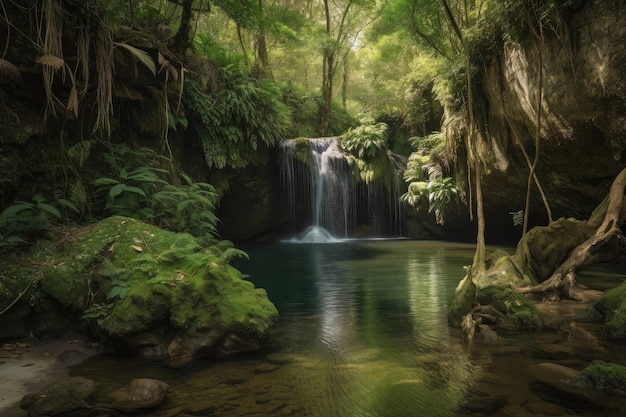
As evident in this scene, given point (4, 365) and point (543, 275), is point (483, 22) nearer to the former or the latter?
point (543, 275)

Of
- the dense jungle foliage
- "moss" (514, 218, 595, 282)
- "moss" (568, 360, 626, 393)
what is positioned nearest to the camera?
"moss" (568, 360, 626, 393)

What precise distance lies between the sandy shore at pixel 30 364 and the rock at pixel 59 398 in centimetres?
8

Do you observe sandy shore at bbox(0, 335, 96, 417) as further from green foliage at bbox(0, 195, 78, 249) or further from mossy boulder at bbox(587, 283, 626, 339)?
mossy boulder at bbox(587, 283, 626, 339)

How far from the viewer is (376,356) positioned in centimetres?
381

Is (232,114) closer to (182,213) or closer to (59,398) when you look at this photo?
(182,213)

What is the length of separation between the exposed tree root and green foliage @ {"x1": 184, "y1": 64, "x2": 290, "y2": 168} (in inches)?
322

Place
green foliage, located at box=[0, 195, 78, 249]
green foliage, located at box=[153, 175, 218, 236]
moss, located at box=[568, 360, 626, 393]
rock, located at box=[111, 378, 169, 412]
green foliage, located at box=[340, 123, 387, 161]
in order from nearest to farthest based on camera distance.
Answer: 1. rock, located at box=[111, 378, 169, 412]
2. moss, located at box=[568, 360, 626, 393]
3. green foliage, located at box=[0, 195, 78, 249]
4. green foliage, located at box=[153, 175, 218, 236]
5. green foliage, located at box=[340, 123, 387, 161]

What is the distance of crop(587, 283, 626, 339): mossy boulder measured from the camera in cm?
401

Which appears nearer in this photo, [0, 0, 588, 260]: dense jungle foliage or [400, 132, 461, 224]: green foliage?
[0, 0, 588, 260]: dense jungle foliage

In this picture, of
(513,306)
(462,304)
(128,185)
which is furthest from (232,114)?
(513,306)

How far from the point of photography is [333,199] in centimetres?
1664

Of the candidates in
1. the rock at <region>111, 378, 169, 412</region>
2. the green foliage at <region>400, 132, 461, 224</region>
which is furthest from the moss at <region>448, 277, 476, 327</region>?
the green foliage at <region>400, 132, 461, 224</region>

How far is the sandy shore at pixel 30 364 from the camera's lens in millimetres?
2844

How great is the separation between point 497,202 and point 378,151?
589 cm
